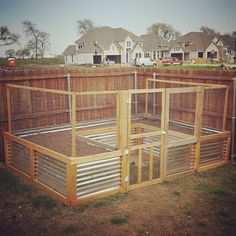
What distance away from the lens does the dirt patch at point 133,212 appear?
18.4ft

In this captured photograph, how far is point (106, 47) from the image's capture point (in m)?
56.7

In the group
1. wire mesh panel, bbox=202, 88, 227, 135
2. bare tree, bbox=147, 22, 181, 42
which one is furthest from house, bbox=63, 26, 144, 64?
wire mesh panel, bbox=202, 88, 227, 135

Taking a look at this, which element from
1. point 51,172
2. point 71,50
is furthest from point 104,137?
point 71,50

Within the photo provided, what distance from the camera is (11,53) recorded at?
3662cm

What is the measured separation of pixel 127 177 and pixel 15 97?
173 inches

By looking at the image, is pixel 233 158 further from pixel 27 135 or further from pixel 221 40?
pixel 221 40

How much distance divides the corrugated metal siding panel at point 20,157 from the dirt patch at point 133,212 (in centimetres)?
47

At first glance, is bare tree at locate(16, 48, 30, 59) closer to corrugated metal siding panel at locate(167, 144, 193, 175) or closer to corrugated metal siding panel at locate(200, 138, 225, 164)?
corrugated metal siding panel at locate(200, 138, 225, 164)

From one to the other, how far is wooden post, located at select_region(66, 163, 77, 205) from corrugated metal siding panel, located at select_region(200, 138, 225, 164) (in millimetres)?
3795

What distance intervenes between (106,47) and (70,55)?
29.5 ft

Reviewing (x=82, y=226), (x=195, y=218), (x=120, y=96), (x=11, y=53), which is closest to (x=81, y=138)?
(x=120, y=96)

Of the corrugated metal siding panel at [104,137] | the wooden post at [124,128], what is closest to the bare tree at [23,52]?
the corrugated metal siding panel at [104,137]

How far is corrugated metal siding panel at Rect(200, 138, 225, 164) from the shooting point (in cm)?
867

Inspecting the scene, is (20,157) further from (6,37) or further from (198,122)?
(6,37)
